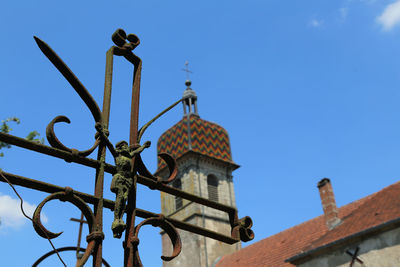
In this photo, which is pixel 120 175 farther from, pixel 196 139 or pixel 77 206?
pixel 196 139

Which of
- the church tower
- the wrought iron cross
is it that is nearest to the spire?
the church tower

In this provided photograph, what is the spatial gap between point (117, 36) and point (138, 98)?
424mm

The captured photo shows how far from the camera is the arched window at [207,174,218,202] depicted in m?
29.8

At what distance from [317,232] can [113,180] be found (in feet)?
59.3

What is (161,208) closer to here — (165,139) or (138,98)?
(165,139)

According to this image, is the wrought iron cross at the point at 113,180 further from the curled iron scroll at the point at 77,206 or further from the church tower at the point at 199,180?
the church tower at the point at 199,180

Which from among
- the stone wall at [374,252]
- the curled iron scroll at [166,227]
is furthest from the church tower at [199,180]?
the curled iron scroll at [166,227]

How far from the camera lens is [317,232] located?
62.8 feet

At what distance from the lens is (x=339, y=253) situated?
563 inches

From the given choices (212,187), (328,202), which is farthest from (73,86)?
(212,187)

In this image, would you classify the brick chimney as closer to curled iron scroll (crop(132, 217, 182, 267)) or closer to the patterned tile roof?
the patterned tile roof

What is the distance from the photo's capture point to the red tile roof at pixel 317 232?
1433 centimetres

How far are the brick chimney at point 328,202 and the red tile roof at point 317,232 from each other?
0.32m

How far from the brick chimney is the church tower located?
10228mm
